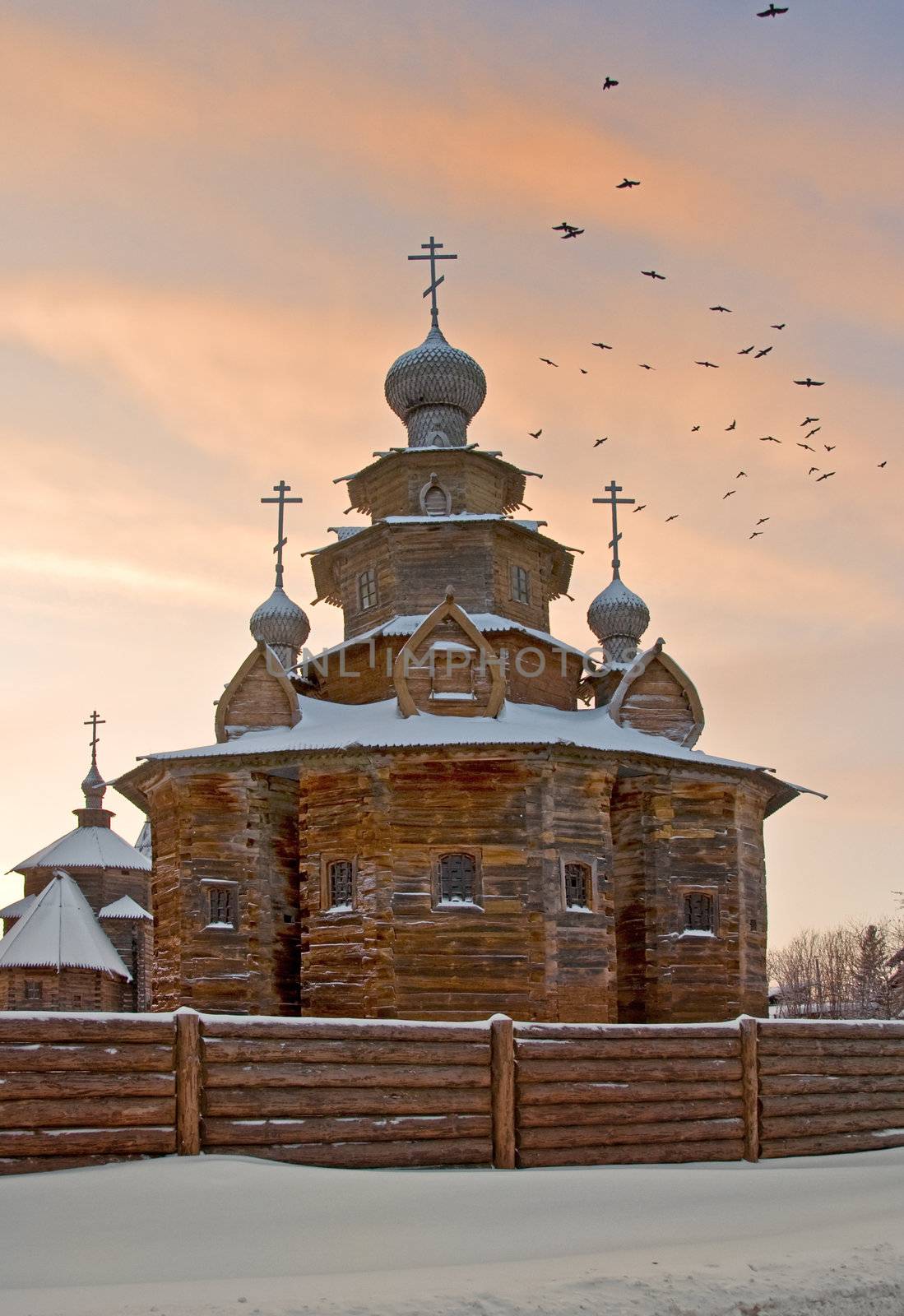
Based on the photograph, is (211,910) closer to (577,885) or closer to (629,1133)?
(577,885)

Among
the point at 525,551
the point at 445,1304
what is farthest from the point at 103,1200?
the point at 525,551

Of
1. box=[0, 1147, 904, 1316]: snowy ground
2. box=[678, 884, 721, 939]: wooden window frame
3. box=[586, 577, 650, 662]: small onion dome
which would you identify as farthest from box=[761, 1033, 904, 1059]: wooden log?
box=[586, 577, 650, 662]: small onion dome

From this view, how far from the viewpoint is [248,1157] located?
31.8 feet

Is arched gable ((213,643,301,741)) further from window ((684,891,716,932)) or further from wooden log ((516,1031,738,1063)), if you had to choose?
wooden log ((516,1031,738,1063))

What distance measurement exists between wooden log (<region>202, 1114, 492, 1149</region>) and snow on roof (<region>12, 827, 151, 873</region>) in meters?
42.1

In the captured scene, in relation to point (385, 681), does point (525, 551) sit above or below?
above

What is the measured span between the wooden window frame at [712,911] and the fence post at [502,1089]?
1327 centimetres

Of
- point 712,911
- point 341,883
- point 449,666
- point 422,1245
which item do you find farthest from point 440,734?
point 422,1245

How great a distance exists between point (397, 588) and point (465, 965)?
908 cm

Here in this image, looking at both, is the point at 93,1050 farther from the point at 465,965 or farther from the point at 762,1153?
the point at 465,965

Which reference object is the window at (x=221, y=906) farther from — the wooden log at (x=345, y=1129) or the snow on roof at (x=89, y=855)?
the snow on roof at (x=89, y=855)

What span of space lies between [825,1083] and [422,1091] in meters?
4.89

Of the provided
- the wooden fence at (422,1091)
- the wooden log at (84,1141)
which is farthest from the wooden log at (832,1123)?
the wooden log at (84,1141)

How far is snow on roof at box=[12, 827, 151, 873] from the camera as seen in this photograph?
169ft
